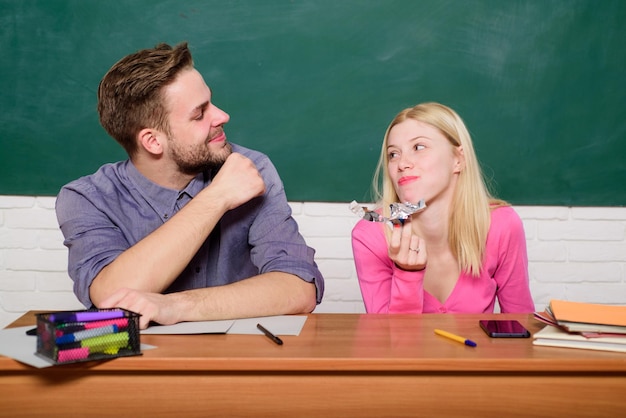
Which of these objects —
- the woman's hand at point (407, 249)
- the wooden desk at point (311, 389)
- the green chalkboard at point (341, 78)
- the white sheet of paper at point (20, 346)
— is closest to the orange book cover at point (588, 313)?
the wooden desk at point (311, 389)

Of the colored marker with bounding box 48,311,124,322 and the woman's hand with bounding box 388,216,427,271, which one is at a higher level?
the woman's hand with bounding box 388,216,427,271

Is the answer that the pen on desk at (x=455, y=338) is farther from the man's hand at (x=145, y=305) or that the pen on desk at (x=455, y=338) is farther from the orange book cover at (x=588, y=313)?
the man's hand at (x=145, y=305)

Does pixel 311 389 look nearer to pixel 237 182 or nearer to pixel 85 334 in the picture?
pixel 85 334

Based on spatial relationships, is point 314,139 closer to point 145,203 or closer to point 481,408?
point 145,203

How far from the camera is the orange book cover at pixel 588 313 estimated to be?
3.80 feet

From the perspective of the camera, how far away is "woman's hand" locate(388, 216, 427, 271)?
1.61 metres

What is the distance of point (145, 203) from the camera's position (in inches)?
70.9

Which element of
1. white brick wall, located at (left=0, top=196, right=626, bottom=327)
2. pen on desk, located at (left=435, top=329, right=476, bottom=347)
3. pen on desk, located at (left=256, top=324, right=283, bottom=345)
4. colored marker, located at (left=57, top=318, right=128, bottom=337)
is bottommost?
pen on desk, located at (left=435, top=329, right=476, bottom=347)

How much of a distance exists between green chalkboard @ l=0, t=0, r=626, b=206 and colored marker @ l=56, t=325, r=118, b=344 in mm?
1473

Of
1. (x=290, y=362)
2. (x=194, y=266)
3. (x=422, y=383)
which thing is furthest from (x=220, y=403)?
(x=194, y=266)

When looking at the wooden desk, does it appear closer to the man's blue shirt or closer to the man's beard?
the man's blue shirt

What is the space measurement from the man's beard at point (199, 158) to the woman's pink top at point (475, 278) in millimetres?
467

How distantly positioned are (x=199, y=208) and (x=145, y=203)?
0.30 meters

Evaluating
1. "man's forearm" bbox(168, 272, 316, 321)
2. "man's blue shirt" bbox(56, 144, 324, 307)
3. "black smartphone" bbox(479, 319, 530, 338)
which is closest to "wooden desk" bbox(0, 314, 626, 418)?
"black smartphone" bbox(479, 319, 530, 338)
